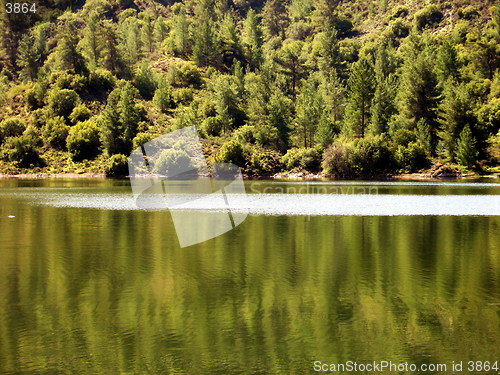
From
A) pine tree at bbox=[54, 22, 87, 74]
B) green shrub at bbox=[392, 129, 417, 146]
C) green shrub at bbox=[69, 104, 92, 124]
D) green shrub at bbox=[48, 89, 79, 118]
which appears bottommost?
green shrub at bbox=[392, 129, 417, 146]

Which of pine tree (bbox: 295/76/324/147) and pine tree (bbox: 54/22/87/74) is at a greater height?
pine tree (bbox: 54/22/87/74)

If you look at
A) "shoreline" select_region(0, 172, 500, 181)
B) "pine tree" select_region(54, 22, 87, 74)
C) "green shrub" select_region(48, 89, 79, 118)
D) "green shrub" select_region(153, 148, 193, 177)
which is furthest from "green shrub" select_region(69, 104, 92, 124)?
"green shrub" select_region(153, 148, 193, 177)

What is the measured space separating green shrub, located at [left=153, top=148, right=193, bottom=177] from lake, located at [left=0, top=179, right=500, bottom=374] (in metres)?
94.2

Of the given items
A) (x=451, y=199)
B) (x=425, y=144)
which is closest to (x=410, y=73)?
(x=425, y=144)

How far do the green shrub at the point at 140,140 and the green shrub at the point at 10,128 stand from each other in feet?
117

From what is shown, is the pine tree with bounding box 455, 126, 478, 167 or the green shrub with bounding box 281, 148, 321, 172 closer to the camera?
the pine tree with bounding box 455, 126, 478, 167

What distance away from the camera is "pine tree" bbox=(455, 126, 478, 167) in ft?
413

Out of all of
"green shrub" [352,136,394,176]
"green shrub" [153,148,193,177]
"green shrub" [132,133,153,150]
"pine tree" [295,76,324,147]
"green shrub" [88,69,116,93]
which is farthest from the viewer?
"green shrub" [88,69,116,93]

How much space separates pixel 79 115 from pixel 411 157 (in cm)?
9724

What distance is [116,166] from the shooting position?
143 metres

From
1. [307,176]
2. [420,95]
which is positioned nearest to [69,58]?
[307,176]

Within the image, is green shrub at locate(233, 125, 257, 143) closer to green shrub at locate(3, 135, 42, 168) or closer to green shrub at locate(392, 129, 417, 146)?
green shrub at locate(392, 129, 417, 146)

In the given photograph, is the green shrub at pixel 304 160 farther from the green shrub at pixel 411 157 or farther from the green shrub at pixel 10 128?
the green shrub at pixel 10 128

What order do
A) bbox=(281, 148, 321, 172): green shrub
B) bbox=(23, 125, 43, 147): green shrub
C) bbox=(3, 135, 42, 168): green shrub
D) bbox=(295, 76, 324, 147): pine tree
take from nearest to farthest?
bbox=(281, 148, 321, 172): green shrub < bbox=(3, 135, 42, 168): green shrub < bbox=(295, 76, 324, 147): pine tree < bbox=(23, 125, 43, 147): green shrub
